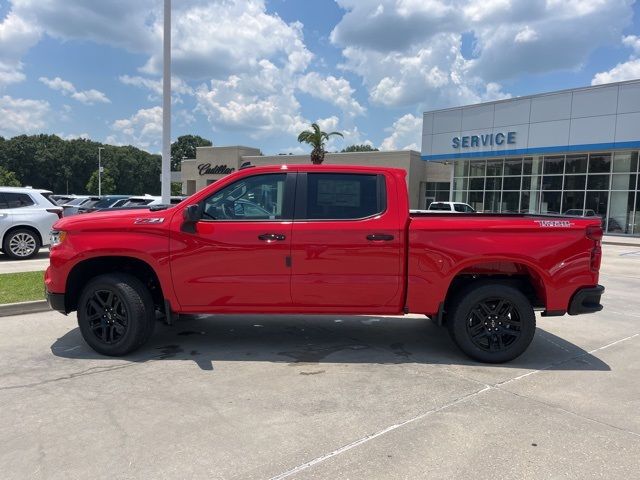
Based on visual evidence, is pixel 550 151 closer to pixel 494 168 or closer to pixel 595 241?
pixel 494 168

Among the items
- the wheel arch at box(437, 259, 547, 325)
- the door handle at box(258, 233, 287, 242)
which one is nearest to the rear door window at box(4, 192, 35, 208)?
the door handle at box(258, 233, 287, 242)

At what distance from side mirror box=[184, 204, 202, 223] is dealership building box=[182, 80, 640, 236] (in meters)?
27.6

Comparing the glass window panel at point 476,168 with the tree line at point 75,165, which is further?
the tree line at point 75,165

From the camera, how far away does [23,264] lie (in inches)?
463

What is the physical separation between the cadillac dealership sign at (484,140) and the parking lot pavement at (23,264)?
26.9 metres

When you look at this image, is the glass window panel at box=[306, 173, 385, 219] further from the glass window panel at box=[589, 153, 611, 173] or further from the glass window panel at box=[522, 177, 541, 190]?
the glass window panel at box=[522, 177, 541, 190]

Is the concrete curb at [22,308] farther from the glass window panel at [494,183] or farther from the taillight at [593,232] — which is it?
the glass window panel at [494,183]

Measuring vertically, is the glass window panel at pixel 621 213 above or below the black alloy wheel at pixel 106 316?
above

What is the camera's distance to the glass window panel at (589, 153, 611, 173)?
28.3 meters

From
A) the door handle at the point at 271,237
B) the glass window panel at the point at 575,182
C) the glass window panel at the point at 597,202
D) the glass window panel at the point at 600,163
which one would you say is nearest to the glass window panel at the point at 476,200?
the glass window panel at the point at 575,182

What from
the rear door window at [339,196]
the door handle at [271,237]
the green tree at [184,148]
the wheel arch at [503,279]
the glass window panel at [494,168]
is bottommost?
the wheel arch at [503,279]

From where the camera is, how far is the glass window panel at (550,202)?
30.5 metres

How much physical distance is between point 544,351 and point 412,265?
206 cm

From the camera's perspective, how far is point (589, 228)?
5.06 metres
